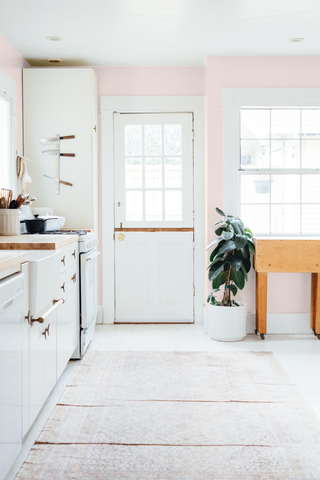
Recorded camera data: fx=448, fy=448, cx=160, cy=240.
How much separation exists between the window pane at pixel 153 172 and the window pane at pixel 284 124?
1.15m

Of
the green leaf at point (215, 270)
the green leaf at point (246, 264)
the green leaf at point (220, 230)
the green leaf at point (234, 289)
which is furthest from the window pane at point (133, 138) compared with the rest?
the green leaf at point (234, 289)

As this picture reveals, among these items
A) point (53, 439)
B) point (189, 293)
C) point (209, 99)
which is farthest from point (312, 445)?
point (209, 99)

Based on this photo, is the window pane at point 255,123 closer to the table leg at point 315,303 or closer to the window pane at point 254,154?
the window pane at point 254,154

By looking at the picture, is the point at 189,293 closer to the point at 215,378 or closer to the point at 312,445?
the point at 215,378

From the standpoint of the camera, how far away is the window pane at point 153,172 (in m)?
4.47

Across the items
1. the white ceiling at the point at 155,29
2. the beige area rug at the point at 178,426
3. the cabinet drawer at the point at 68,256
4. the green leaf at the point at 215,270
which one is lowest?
the beige area rug at the point at 178,426

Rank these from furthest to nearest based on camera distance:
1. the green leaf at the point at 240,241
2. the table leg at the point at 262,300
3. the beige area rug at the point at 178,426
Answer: the table leg at the point at 262,300 → the green leaf at the point at 240,241 → the beige area rug at the point at 178,426

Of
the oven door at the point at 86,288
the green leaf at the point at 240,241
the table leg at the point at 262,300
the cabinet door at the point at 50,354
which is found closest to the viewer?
the cabinet door at the point at 50,354

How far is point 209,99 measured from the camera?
4.13 m

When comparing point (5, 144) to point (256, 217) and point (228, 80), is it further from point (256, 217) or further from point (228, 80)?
point (256, 217)

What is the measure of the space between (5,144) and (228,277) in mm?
2207

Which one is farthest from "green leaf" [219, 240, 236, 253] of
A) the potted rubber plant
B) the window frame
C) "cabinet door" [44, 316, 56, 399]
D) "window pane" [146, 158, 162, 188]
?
"cabinet door" [44, 316, 56, 399]

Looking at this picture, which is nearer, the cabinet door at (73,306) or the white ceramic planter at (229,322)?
the cabinet door at (73,306)

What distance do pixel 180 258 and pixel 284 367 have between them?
5.29ft
